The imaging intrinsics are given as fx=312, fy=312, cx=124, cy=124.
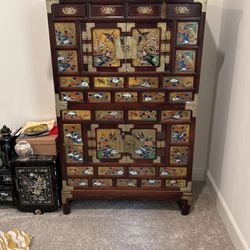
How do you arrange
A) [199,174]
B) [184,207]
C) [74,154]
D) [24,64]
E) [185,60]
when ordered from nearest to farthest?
[185,60] → [74,154] → [184,207] → [24,64] → [199,174]

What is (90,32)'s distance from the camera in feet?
5.97

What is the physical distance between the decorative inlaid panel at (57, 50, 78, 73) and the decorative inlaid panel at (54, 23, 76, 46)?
0.05 m

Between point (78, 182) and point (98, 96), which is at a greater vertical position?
point (98, 96)

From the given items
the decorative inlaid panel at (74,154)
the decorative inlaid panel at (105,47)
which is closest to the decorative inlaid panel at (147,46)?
the decorative inlaid panel at (105,47)

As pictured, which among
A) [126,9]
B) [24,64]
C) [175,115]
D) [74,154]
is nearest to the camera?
[126,9]

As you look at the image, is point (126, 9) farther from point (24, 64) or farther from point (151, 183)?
point (151, 183)

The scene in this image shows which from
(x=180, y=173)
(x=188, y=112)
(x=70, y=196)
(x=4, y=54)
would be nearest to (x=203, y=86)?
(x=188, y=112)

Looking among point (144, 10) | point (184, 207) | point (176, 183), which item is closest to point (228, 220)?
point (184, 207)

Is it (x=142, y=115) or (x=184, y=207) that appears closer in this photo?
(x=142, y=115)

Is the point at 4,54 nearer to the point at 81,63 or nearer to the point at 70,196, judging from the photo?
the point at 81,63

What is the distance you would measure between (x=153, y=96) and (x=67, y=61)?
Answer: 0.57 meters

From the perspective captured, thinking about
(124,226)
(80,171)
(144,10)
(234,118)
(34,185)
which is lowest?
(124,226)

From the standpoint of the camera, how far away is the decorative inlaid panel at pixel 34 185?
215 cm

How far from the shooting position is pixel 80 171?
7.02ft
